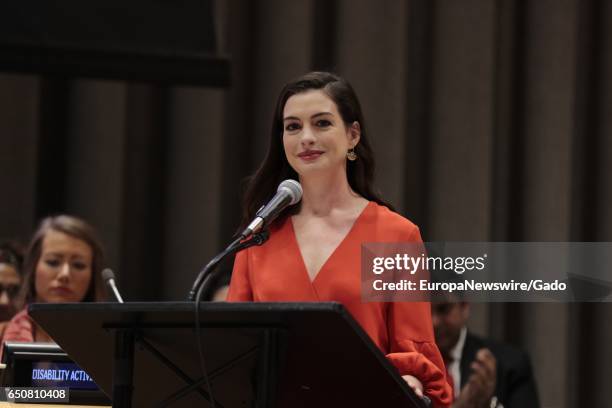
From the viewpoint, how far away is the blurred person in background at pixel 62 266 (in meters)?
3.62

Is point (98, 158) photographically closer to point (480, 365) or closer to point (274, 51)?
point (274, 51)

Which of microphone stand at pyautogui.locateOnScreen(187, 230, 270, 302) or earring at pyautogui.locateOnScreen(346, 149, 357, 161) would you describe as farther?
earring at pyautogui.locateOnScreen(346, 149, 357, 161)

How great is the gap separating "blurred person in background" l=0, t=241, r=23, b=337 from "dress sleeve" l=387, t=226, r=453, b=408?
80.0 inches

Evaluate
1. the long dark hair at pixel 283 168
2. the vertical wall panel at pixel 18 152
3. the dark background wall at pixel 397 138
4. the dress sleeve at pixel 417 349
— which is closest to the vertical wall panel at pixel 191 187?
the dark background wall at pixel 397 138

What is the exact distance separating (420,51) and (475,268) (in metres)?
3.19

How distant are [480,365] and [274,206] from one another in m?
2.13

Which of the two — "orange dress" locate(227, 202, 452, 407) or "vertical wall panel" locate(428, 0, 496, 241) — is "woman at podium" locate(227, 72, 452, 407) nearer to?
"orange dress" locate(227, 202, 452, 407)

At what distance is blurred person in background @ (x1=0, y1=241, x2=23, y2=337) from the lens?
3.88 meters

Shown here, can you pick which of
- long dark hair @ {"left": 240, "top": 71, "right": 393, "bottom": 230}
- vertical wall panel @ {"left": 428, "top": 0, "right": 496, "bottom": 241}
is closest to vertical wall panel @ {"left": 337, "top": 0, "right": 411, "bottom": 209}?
vertical wall panel @ {"left": 428, "top": 0, "right": 496, "bottom": 241}

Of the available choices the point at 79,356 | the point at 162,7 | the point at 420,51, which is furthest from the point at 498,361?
the point at 79,356

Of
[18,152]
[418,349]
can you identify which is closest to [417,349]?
[418,349]

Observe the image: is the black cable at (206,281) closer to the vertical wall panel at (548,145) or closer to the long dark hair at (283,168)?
the long dark hair at (283,168)

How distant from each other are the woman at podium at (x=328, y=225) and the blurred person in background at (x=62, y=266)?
59.0 inches

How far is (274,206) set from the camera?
6.18 feet
